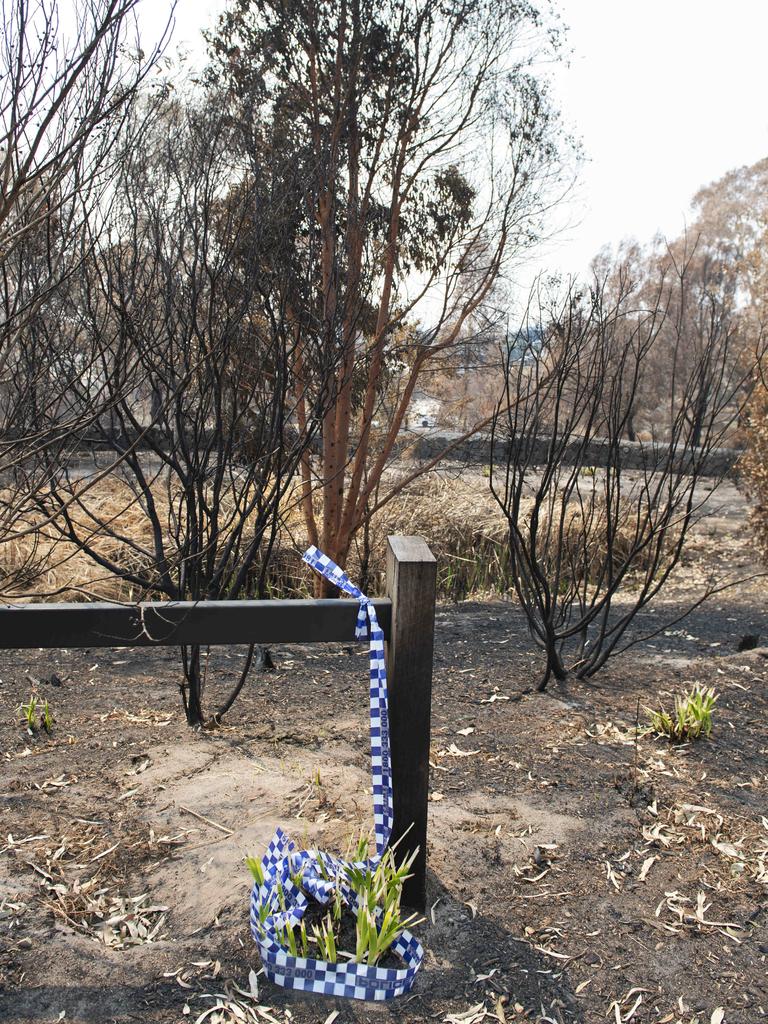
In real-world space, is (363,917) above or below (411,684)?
below

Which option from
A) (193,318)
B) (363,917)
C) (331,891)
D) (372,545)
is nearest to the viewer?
(363,917)

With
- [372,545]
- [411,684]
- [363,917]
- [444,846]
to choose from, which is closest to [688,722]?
[444,846]

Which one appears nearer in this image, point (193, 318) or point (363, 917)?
point (363, 917)

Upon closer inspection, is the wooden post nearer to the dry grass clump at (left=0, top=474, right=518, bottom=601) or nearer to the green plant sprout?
the green plant sprout

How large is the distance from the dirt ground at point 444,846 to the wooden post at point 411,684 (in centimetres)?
26

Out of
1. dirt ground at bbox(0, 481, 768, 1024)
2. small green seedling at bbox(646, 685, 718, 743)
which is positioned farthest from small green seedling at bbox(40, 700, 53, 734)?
small green seedling at bbox(646, 685, 718, 743)

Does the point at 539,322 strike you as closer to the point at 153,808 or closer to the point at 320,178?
the point at 320,178

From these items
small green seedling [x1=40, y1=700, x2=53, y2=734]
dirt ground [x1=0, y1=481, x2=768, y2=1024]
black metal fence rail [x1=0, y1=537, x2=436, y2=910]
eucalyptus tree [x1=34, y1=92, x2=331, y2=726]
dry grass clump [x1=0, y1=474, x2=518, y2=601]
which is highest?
eucalyptus tree [x1=34, y1=92, x2=331, y2=726]

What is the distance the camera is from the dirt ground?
219cm

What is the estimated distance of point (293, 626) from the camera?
90.0 inches

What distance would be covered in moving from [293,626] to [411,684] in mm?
335

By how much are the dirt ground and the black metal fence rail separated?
0.46 meters

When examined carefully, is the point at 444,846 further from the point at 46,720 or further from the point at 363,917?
the point at 46,720

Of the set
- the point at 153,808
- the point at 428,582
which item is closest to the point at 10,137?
the point at 428,582
